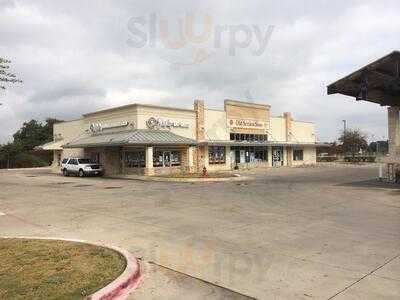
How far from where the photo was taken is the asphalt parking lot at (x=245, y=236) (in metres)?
6.87

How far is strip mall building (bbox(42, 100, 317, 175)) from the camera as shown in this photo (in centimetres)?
3888

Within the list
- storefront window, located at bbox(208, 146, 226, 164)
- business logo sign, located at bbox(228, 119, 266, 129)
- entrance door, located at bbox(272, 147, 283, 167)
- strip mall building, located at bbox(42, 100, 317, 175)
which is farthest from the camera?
entrance door, located at bbox(272, 147, 283, 167)

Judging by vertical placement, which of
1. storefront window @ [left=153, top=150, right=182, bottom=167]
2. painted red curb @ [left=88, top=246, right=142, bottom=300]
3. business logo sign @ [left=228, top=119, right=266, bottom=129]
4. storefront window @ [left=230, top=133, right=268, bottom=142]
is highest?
business logo sign @ [left=228, top=119, right=266, bottom=129]

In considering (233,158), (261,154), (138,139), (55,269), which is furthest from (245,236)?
(261,154)

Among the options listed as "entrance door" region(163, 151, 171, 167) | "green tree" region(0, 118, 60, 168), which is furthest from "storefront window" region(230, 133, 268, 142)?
"green tree" region(0, 118, 60, 168)

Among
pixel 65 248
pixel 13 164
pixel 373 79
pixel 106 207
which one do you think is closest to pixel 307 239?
pixel 65 248

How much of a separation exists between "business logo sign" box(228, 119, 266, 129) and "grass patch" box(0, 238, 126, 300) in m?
40.1

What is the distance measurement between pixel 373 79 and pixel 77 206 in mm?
18081

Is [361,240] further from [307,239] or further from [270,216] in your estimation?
[270,216]

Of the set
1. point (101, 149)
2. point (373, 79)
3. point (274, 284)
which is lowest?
point (274, 284)

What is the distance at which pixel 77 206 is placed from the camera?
1727 centimetres

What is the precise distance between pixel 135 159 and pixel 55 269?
32126 mm

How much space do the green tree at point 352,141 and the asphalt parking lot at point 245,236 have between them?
61.8m

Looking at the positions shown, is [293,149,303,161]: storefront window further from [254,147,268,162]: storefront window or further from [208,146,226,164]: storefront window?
[208,146,226,164]: storefront window
